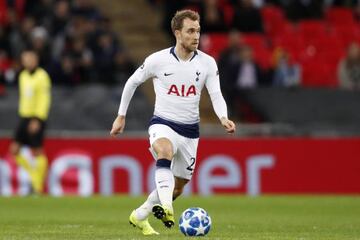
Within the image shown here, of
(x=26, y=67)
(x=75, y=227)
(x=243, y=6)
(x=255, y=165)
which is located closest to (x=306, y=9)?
(x=243, y=6)

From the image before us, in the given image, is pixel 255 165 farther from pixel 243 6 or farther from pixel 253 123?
pixel 243 6

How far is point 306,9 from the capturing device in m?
28.4

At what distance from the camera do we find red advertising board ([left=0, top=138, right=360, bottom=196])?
2222 centimetres

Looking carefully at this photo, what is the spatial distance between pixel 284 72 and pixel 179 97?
12.8 meters

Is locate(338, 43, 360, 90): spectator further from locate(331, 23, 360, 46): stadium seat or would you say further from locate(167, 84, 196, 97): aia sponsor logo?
locate(167, 84, 196, 97): aia sponsor logo

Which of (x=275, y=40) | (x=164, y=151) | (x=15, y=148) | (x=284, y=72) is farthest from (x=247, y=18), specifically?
(x=164, y=151)

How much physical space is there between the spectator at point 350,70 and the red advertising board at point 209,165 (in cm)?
248

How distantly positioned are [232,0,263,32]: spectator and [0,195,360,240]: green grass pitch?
6362 mm

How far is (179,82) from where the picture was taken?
1203cm

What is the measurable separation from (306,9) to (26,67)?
31.4 ft

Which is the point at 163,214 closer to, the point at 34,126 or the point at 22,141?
the point at 34,126

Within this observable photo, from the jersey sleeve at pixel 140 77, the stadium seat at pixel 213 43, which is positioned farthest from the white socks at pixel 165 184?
the stadium seat at pixel 213 43

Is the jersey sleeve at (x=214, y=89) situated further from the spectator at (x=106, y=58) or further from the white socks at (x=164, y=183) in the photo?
the spectator at (x=106, y=58)

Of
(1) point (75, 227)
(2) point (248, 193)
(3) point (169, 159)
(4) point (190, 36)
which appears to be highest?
(4) point (190, 36)
